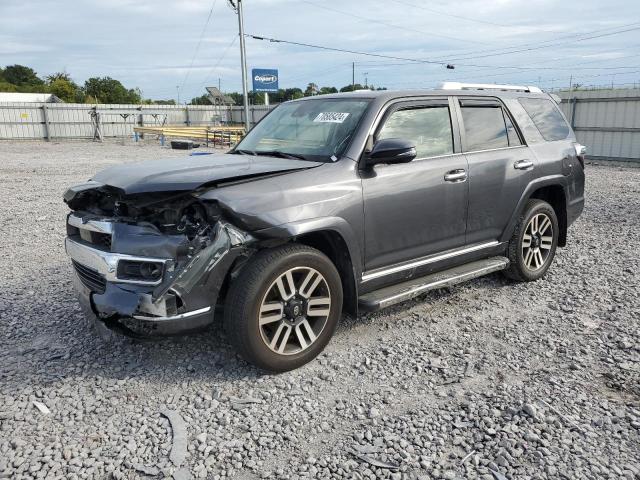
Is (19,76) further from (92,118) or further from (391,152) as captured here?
(391,152)

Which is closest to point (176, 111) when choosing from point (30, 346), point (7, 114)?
point (7, 114)

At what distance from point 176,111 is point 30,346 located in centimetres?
3604

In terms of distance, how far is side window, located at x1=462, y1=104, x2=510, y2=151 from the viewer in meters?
4.82

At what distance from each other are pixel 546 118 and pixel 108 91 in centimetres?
8112

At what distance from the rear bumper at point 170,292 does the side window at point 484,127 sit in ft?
8.20

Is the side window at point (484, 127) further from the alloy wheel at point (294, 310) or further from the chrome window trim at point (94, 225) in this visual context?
the chrome window trim at point (94, 225)

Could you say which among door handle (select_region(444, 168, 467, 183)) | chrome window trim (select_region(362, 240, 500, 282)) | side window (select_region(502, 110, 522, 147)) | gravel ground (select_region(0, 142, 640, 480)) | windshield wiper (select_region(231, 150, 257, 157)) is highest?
side window (select_region(502, 110, 522, 147))

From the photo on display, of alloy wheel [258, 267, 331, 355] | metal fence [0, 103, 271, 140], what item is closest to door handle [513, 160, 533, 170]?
alloy wheel [258, 267, 331, 355]

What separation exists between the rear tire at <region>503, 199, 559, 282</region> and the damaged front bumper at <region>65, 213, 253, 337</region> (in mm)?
3000

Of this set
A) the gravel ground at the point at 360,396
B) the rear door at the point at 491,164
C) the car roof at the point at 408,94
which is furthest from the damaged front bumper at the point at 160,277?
the rear door at the point at 491,164

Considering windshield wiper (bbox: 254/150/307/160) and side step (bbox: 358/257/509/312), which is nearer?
side step (bbox: 358/257/509/312)

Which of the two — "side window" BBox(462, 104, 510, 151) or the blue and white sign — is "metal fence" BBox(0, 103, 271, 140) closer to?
the blue and white sign

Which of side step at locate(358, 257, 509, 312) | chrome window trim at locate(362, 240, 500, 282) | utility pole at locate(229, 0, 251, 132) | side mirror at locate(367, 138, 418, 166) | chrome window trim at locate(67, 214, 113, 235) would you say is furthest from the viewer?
utility pole at locate(229, 0, 251, 132)

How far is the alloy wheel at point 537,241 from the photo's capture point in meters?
5.39
